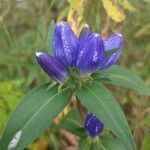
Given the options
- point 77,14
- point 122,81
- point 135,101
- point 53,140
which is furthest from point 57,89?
point 135,101

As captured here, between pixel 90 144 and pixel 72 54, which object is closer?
pixel 72 54

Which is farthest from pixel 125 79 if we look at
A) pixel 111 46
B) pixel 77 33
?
pixel 77 33

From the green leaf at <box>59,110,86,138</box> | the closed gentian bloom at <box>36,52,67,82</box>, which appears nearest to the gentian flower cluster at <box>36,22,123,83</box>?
the closed gentian bloom at <box>36,52,67,82</box>

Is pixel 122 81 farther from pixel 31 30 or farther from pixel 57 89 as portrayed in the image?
pixel 31 30

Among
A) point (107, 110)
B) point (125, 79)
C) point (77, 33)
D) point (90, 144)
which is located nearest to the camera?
point (107, 110)

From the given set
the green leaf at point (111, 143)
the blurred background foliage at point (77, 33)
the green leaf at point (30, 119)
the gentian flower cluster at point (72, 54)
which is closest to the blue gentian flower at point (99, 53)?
the gentian flower cluster at point (72, 54)

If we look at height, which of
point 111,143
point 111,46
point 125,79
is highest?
point 111,46

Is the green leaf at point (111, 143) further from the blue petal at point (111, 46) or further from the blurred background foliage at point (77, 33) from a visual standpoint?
the blurred background foliage at point (77, 33)

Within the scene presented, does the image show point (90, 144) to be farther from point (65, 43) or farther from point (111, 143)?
point (65, 43)
